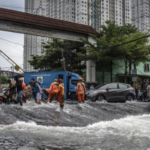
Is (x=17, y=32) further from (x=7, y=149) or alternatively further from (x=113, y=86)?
(x=7, y=149)

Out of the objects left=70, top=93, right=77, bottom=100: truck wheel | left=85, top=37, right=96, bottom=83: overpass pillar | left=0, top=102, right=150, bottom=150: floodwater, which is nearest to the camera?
left=0, top=102, right=150, bottom=150: floodwater

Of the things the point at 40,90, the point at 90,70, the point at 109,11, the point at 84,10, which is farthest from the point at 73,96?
the point at 109,11

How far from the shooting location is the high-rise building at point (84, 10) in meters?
34.0

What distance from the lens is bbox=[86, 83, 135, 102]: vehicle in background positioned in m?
17.9

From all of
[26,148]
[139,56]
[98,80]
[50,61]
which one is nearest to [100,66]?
[98,80]

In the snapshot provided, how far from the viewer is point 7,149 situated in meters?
5.78

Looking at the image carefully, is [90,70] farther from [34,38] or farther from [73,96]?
[34,38]

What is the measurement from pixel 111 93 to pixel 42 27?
10843 millimetres

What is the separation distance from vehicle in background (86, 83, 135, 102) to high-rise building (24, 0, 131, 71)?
1572 cm

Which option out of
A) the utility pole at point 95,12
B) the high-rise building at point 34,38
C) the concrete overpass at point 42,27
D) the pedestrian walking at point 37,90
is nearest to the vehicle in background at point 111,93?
the pedestrian walking at point 37,90

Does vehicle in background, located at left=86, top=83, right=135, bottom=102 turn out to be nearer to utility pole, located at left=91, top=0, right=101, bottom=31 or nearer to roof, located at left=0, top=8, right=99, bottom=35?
roof, located at left=0, top=8, right=99, bottom=35

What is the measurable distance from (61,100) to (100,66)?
18.9 m

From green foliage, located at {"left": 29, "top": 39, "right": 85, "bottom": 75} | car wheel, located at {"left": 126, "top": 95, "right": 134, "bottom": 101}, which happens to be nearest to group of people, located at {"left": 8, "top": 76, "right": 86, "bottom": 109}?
car wheel, located at {"left": 126, "top": 95, "right": 134, "bottom": 101}

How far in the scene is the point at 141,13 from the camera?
34.2 m
